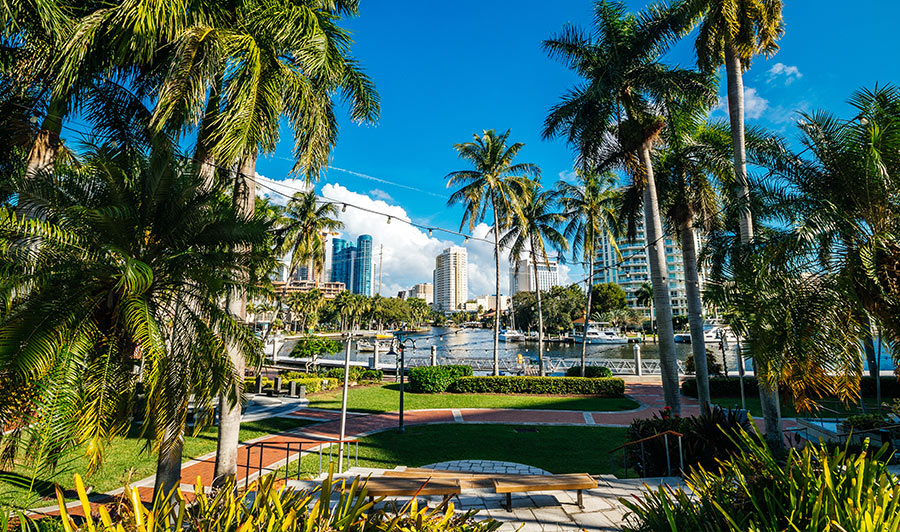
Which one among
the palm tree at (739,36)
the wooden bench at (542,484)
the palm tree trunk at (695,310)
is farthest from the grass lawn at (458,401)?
the wooden bench at (542,484)

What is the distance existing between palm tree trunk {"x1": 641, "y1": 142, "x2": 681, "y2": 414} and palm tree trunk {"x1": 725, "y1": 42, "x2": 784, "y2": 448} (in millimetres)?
2323

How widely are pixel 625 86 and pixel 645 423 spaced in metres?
10.2

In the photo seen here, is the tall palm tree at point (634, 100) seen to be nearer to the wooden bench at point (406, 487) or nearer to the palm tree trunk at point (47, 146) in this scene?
the wooden bench at point (406, 487)

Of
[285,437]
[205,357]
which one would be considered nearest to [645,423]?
[205,357]

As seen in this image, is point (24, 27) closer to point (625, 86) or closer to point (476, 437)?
point (476, 437)

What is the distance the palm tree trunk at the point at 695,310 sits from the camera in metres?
12.1

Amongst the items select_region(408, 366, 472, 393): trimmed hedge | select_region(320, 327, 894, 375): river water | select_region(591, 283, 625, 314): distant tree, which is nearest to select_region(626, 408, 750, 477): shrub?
select_region(408, 366, 472, 393): trimmed hedge

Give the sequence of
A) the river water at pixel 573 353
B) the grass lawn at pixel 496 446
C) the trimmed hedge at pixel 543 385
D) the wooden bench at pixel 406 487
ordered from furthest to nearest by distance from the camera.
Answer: the river water at pixel 573 353 → the trimmed hedge at pixel 543 385 → the grass lawn at pixel 496 446 → the wooden bench at pixel 406 487

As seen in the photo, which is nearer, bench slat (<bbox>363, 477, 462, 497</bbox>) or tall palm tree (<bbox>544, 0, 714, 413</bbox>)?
bench slat (<bbox>363, 477, 462, 497</bbox>)

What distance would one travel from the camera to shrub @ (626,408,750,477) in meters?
8.14

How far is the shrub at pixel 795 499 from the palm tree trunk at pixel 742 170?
5.73 m

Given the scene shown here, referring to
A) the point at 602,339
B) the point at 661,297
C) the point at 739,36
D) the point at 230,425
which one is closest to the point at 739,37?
the point at 739,36

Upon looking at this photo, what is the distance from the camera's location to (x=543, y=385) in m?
20.3

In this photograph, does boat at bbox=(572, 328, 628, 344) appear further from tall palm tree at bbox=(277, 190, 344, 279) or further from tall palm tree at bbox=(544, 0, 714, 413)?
tall palm tree at bbox=(544, 0, 714, 413)
